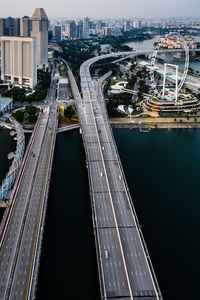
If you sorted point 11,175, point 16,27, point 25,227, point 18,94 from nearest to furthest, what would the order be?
point 25,227 → point 11,175 → point 18,94 → point 16,27

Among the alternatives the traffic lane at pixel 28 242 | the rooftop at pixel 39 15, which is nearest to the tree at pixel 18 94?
the traffic lane at pixel 28 242

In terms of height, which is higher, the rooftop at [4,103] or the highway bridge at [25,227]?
the rooftop at [4,103]

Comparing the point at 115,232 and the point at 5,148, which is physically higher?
the point at 5,148

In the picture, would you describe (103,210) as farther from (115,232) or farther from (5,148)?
(5,148)

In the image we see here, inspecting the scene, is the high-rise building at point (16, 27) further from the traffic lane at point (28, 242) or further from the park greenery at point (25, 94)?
the traffic lane at point (28, 242)

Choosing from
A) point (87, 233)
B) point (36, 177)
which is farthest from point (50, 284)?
point (36, 177)

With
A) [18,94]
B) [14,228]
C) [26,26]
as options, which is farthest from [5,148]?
[26,26]

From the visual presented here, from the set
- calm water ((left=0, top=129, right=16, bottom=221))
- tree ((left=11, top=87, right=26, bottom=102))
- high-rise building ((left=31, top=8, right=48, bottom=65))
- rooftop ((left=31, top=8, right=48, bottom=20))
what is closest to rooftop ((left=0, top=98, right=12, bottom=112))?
tree ((left=11, top=87, right=26, bottom=102))
